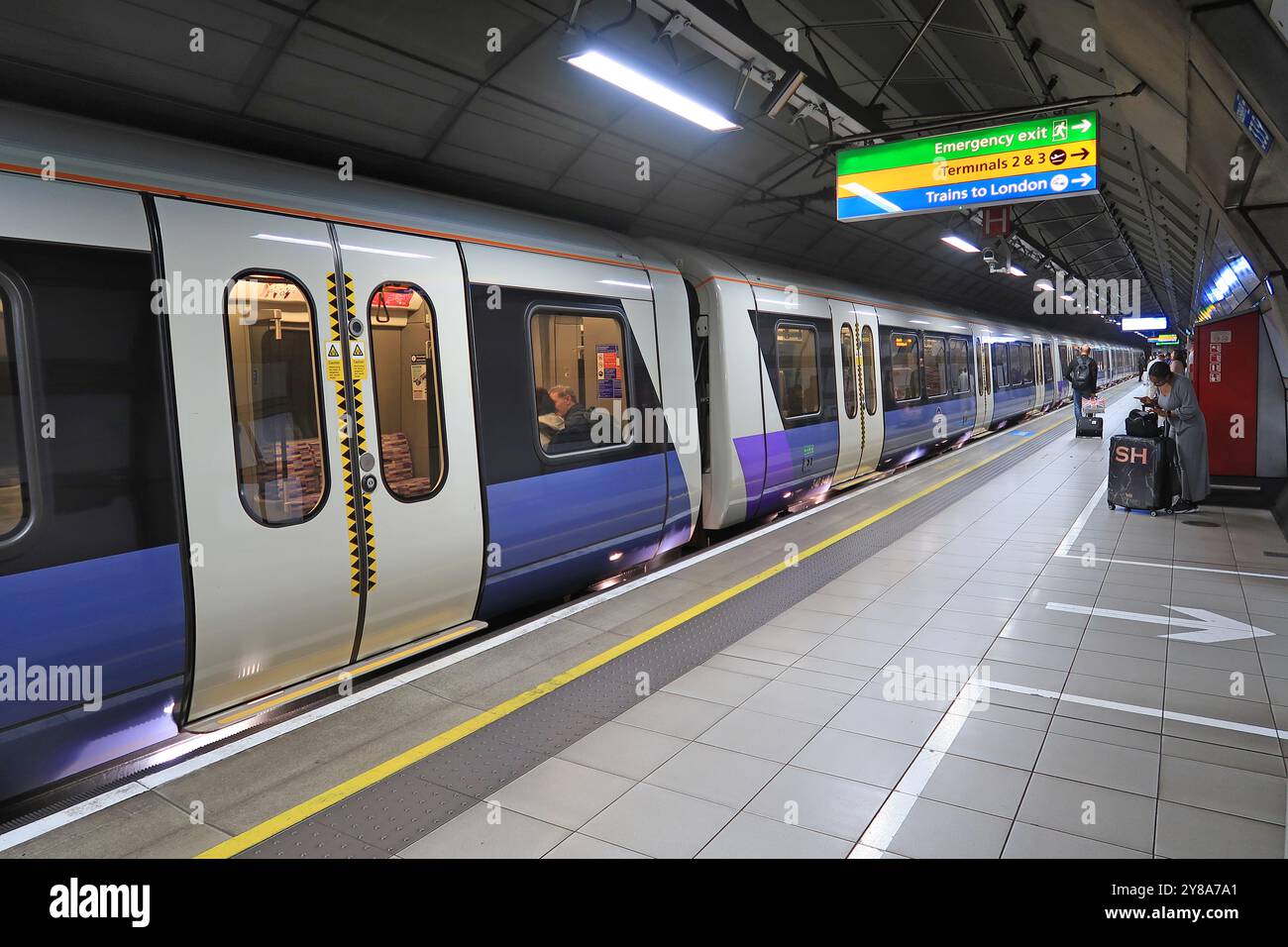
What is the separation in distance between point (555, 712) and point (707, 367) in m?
4.25

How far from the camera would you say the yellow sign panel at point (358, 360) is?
4062 mm

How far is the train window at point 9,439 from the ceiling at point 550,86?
2462mm

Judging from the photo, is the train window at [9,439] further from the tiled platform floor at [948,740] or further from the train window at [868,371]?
the train window at [868,371]

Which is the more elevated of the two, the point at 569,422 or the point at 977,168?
the point at 977,168

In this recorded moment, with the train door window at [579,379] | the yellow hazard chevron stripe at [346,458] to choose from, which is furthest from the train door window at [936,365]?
the yellow hazard chevron stripe at [346,458]

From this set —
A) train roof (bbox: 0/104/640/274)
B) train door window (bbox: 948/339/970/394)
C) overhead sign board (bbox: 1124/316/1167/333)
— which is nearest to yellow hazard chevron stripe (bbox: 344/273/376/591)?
train roof (bbox: 0/104/640/274)

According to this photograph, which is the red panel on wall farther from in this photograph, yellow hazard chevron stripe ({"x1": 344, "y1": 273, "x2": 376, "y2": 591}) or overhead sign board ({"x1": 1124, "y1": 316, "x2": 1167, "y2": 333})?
overhead sign board ({"x1": 1124, "y1": 316, "x2": 1167, "y2": 333})

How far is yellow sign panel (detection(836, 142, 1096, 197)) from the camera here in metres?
7.11

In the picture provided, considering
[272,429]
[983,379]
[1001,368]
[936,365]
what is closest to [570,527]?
[272,429]

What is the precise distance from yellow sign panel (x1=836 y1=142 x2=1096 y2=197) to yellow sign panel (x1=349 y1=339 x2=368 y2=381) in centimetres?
595

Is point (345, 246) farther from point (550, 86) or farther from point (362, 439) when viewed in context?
point (550, 86)

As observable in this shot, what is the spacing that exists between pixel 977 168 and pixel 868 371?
12.2 ft

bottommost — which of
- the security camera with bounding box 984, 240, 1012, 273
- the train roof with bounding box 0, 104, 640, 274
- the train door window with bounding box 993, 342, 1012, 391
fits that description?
the train door window with bounding box 993, 342, 1012, 391

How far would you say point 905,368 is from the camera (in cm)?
1223
